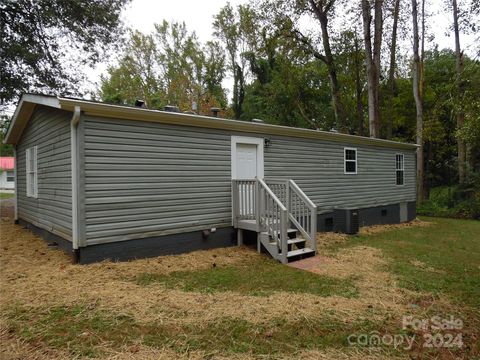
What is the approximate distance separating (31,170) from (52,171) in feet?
7.05

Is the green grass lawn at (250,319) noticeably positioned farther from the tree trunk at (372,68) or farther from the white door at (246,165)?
the tree trunk at (372,68)

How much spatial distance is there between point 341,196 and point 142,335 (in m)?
8.00

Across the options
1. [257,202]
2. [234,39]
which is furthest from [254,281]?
[234,39]

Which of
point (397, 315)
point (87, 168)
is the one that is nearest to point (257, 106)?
point (87, 168)

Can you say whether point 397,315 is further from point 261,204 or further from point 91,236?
point 91,236

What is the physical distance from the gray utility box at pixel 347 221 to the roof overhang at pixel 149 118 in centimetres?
220

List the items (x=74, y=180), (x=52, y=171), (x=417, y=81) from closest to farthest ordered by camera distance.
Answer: (x=74, y=180) < (x=52, y=171) < (x=417, y=81)

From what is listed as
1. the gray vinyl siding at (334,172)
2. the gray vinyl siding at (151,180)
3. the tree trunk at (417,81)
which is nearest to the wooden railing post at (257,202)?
the gray vinyl siding at (151,180)

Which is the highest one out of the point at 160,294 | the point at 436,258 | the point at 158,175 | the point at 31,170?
the point at 31,170

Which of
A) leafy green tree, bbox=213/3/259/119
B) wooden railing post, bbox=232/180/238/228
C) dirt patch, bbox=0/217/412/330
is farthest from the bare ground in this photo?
leafy green tree, bbox=213/3/259/119

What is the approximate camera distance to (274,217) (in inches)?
237

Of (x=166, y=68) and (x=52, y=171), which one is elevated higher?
(x=166, y=68)

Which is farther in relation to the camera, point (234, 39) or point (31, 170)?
point (234, 39)

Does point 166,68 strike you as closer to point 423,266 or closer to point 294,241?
point 294,241
